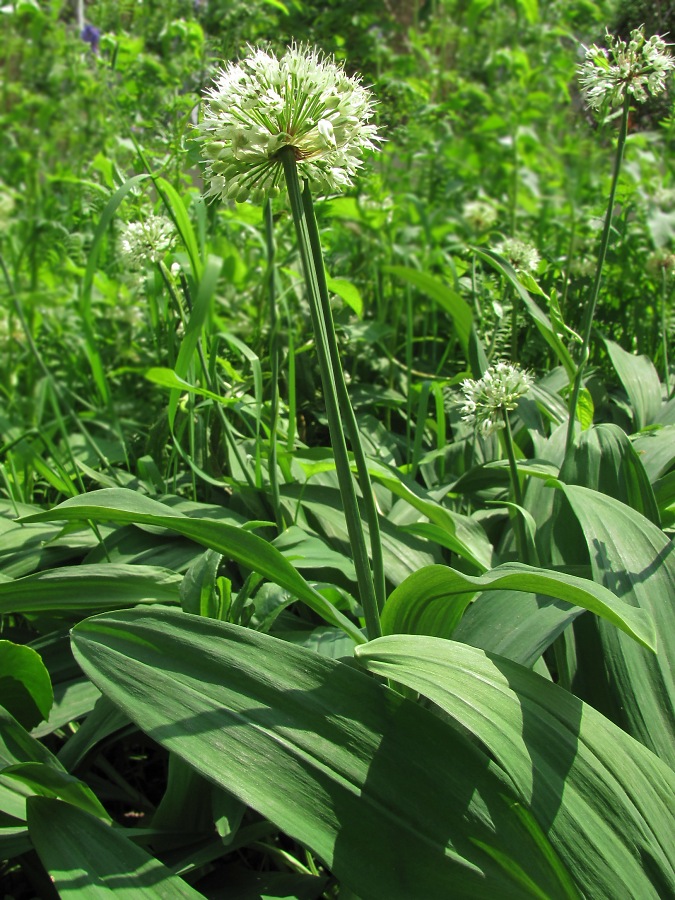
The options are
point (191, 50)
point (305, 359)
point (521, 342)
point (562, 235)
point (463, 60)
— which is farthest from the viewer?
point (463, 60)

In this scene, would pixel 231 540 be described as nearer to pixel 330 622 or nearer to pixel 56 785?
pixel 330 622

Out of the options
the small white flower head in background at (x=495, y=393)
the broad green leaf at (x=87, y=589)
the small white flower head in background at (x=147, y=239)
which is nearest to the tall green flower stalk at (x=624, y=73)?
the small white flower head in background at (x=495, y=393)

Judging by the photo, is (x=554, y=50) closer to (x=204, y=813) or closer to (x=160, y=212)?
(x=160, y=212)

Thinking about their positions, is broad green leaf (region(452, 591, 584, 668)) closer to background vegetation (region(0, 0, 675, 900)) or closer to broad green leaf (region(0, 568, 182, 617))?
background vegetation (region(0, 0, 675, 900))

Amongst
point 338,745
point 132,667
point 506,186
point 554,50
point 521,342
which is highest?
point 554,50

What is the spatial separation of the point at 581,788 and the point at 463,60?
183 inches

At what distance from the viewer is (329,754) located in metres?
0.86

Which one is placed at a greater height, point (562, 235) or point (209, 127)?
point (562, 235)

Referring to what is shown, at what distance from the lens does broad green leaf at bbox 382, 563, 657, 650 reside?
78 cm

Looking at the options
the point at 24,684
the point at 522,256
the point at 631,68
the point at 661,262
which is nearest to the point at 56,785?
the point at 24,684

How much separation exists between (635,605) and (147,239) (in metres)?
1.13

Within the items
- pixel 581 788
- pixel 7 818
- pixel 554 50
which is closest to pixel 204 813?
pixel 7 818

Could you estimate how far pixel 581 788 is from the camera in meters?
0.85

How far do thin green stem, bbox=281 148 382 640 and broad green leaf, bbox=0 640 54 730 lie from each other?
437 mm
